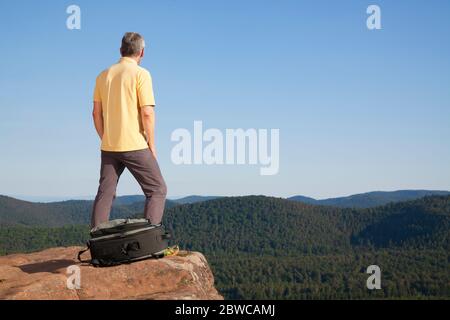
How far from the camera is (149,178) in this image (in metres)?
7.95

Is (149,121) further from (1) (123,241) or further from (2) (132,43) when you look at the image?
(1) (123,241)

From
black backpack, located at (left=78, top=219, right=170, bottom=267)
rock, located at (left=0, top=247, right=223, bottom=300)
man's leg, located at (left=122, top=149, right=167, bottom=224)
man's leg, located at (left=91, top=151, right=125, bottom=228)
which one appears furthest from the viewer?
man's leg, located at (left=91, top=151, right=125, bottom=228)

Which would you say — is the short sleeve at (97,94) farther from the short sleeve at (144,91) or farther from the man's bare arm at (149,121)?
the man's bare arm at (149,121)

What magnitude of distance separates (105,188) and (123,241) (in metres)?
0.98

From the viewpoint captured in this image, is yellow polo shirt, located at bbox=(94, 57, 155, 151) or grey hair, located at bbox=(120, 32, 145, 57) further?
grey hair, located at bbox=(120, 32, 145, 57)

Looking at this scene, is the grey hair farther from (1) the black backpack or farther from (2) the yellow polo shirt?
(1) the black backpack

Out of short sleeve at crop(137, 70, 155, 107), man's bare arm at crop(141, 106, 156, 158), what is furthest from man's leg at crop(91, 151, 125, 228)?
short sleeve at crop(137, 70, 155, 107)

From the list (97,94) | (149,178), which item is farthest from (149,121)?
(97,94)

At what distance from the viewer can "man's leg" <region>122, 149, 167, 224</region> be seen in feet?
25.6

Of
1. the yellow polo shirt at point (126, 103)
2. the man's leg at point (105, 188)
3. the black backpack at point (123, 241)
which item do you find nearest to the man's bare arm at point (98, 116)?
the yellow polo shirt at point (126, 103)

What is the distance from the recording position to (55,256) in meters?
9.98

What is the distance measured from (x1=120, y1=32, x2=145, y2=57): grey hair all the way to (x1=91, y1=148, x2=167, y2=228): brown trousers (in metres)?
1.46

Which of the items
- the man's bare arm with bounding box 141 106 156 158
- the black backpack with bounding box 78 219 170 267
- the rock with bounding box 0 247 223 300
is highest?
the man's bare arm with bounding box 141 106 156 158
